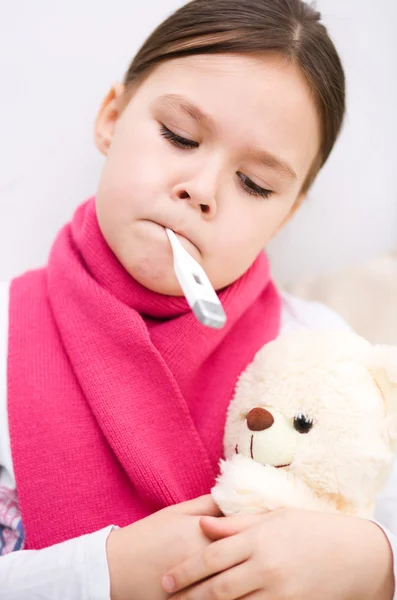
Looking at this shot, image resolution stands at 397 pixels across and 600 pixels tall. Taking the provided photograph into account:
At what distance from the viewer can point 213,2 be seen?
818 mm

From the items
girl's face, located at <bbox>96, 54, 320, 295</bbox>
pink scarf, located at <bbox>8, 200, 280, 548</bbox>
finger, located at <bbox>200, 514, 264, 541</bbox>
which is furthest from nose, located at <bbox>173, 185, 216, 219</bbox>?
finger, located at <bbox>200, 514, 264, 541</bbox>

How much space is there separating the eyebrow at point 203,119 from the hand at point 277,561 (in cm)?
43

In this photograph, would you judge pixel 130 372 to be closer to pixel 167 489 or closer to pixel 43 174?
pixel 167 489

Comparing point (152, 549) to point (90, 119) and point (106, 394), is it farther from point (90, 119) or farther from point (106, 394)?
point (90, 119)

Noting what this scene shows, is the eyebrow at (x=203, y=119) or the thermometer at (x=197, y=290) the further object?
the eyebrow at (x=203, y=119)

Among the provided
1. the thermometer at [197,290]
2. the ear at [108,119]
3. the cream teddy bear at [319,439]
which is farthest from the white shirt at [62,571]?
the ear at [108,119]

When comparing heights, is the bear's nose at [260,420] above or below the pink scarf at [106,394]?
above

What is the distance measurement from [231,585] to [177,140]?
52cm

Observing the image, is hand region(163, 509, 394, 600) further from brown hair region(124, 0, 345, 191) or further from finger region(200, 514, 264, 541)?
brown hair region(124, 0, 345, 191)

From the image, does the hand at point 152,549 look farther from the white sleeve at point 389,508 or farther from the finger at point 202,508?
the white sleeve at point 389,508

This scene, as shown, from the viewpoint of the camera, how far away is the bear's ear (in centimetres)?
62

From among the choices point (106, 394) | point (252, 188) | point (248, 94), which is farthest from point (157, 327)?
point (248, 94)

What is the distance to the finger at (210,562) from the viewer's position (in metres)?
0.58

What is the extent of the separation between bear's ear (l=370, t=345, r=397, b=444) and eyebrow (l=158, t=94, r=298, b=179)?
0.27 meters
